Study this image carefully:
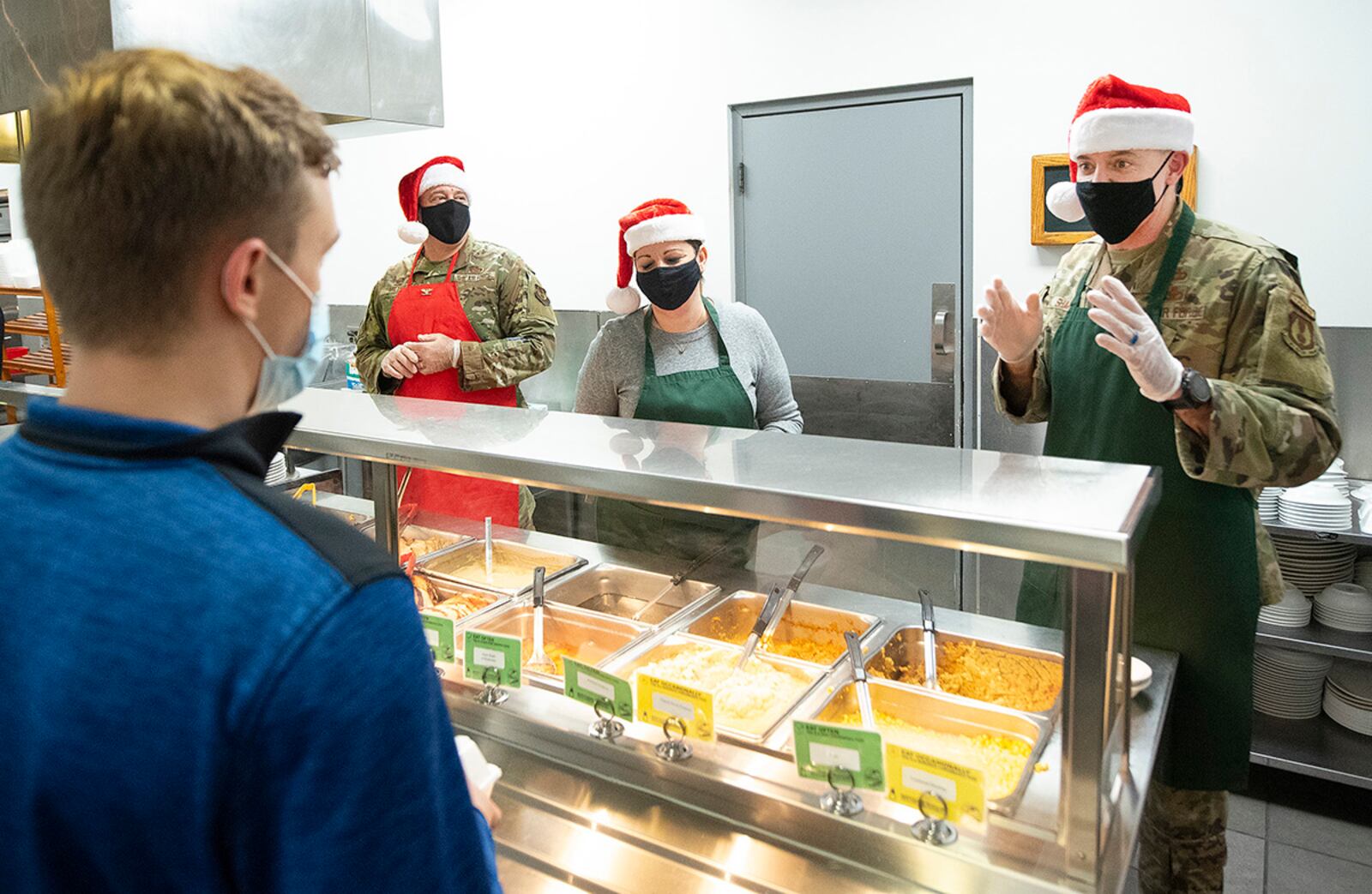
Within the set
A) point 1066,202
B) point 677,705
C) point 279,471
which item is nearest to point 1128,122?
point 1066,202

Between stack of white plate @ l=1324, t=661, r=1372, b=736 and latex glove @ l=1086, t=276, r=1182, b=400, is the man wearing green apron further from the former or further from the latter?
stack of white plate @ l=1324, t=661, r=1372, b=736

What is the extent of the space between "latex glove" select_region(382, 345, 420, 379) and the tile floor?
9.30 feet

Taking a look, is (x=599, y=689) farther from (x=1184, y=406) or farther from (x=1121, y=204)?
(x=1121, y=204)

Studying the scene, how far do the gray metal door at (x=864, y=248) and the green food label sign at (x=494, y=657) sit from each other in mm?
2857

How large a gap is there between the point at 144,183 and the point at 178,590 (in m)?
0.28

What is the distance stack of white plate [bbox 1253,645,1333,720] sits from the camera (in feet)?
11.5

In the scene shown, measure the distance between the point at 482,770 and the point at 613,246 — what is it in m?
4.08

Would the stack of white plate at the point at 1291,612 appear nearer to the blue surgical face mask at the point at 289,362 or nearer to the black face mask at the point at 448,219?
the black face mask at the point at 448,219

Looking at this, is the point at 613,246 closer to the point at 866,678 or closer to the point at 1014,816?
the point at 866,678

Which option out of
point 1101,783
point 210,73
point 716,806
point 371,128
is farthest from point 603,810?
point 371,128

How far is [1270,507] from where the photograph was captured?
340 centimetres

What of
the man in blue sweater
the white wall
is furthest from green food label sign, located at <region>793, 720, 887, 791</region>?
the white wall

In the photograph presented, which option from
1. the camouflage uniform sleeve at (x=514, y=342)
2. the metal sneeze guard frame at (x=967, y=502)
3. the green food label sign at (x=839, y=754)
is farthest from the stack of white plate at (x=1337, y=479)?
the green food label sign at (x=839, y=754)

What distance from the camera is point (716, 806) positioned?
154 centimetres
